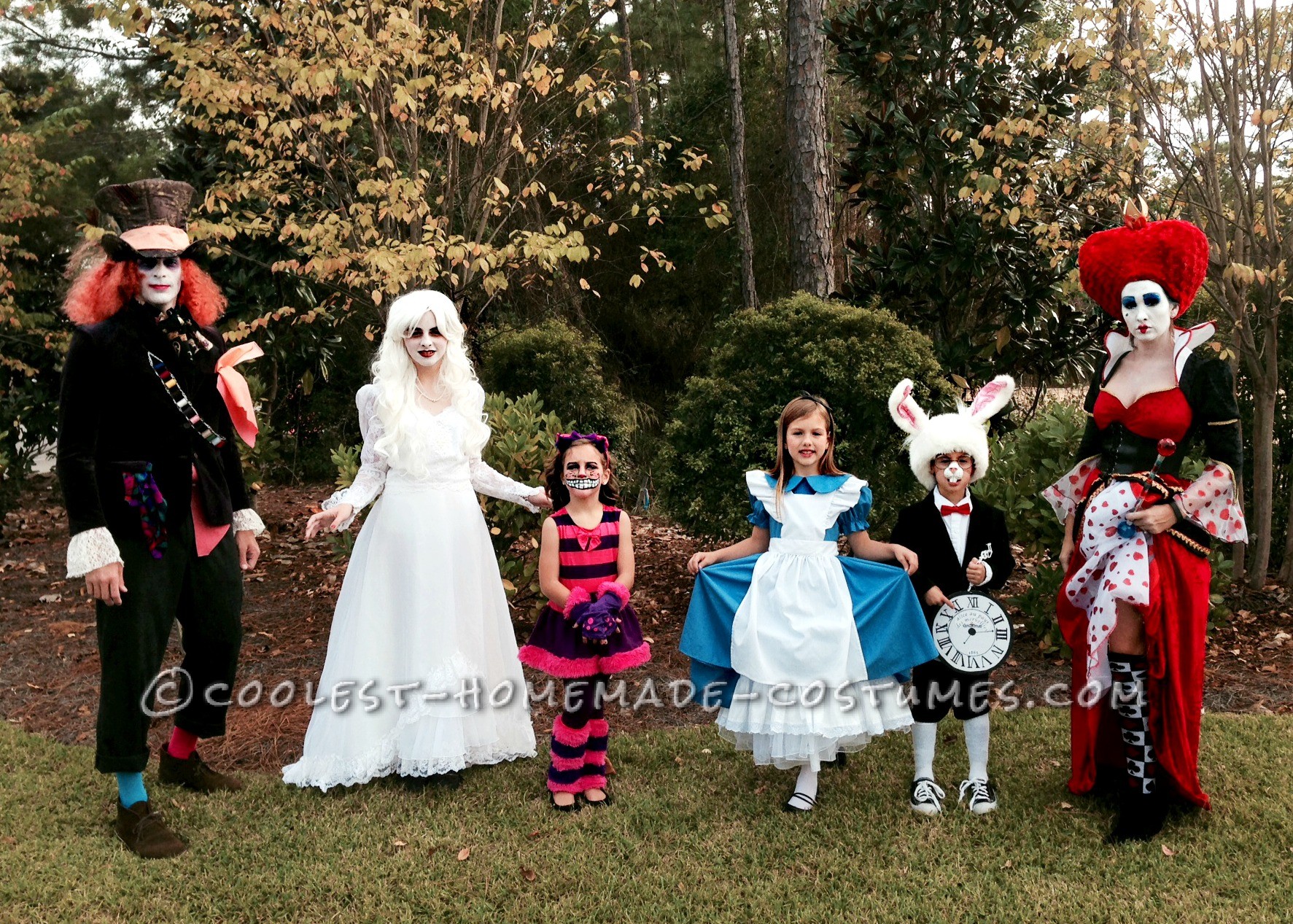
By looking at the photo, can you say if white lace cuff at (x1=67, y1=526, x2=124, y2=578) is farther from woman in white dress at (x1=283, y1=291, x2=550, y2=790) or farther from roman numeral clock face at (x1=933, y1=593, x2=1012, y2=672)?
roman numeral clock face at (x1=933, y1=593, x2=1012, y2=672)

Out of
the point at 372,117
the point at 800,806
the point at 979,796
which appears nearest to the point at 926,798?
the point at 979,796

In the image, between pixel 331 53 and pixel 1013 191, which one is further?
pixel 1013 191

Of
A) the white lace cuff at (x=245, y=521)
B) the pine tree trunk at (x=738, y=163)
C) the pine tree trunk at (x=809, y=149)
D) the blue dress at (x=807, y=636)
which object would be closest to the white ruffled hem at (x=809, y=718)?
the blue dress at (x=807, y=636)

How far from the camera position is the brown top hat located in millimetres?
3664

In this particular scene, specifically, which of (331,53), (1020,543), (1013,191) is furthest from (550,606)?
(1013,191)

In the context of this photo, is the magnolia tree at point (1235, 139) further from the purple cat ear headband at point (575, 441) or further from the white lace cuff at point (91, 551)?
the white lace cuff at point (91, 551)

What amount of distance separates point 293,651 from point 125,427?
2.76m

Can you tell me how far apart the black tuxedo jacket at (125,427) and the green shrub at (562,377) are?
4.71 m

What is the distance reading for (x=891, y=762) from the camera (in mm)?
4324

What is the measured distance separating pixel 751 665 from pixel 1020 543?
8.82 ft

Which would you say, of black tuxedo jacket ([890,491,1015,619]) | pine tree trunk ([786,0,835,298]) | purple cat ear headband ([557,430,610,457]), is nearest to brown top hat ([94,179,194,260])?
purple cat ear headband ([557,430,610,457])

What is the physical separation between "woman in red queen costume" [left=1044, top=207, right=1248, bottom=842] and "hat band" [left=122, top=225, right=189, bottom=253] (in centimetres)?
340

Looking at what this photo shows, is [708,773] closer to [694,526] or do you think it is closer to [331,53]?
[694,526]

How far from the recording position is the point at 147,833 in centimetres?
367
